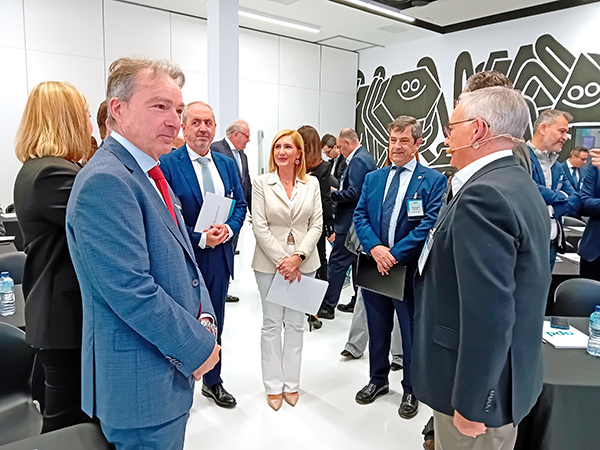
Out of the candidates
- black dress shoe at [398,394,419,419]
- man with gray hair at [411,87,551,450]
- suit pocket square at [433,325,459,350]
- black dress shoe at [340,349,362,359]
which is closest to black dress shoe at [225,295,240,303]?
black dress shoe at [340,349,362,359]

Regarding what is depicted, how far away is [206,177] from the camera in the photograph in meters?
2.58

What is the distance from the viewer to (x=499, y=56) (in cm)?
750

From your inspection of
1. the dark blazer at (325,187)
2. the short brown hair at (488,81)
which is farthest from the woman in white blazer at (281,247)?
the dark blazer at (325,187)

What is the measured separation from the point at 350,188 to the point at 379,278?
1.77m

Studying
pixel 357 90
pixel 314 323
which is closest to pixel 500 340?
pixel 314 323

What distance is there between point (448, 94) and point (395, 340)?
6.54 meters

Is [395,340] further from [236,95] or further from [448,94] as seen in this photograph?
[448,94]

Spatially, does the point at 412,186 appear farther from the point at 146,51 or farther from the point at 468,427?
the point at 146,51

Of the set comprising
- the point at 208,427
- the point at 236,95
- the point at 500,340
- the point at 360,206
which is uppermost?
the point at 236,95

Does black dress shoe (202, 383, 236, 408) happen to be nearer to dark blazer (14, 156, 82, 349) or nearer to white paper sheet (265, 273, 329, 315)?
white paper sheet (265, 273, 329, 315)

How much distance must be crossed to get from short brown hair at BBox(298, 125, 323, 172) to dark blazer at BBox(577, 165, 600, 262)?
2.17 meters

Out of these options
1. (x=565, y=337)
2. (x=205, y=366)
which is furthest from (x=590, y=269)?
(x=205, y=366)

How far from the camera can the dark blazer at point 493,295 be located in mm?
1229

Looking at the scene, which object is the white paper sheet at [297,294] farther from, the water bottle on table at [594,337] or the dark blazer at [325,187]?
the dark blazer at [325,187]
